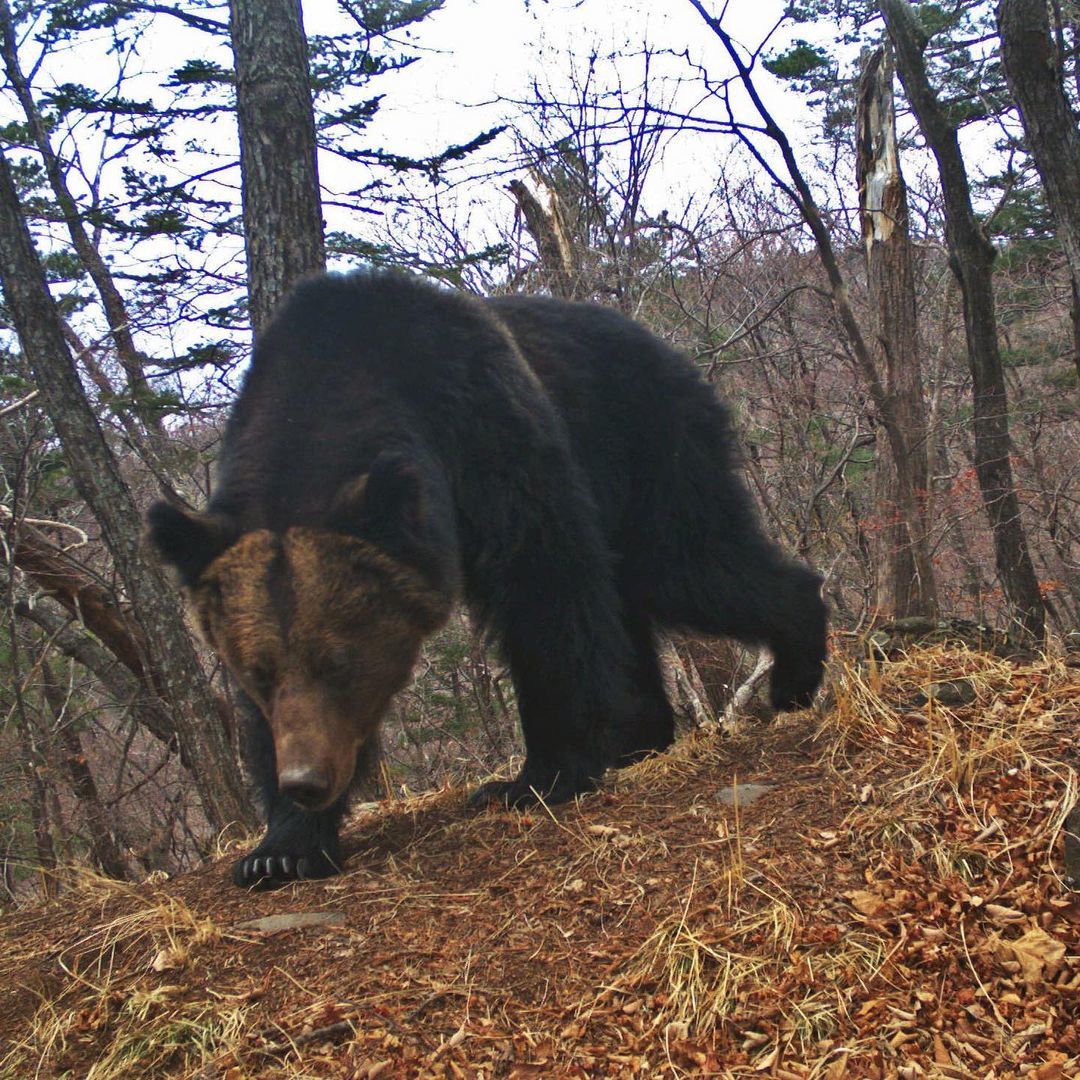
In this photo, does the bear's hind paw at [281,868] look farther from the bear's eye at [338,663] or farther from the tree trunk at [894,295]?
the tree trunk at [894,295]

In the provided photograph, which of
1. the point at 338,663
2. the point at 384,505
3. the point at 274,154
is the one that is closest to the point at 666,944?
the point at 338,663

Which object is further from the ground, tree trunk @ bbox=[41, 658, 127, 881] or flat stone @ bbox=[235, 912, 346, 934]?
flat stone @ bbox=[235, 912, 346, 934]

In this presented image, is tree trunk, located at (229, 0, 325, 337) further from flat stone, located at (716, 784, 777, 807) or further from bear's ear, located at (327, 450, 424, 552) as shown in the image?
flat stone, located at (716, 784, 777, 807)

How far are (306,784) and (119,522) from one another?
3995mm

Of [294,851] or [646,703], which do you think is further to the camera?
[646,703]

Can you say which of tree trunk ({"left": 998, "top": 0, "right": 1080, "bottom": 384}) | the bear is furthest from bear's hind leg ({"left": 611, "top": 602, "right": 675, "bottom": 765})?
tree trunk ({"left": 998, "top": 0, "right": 1080, "bottom": 384})

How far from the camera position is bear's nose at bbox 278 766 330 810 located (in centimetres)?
343

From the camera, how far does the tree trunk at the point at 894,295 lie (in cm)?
789

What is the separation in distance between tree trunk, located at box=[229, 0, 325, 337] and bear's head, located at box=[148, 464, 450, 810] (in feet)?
8.17

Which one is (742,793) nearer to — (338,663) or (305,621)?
(338,663)

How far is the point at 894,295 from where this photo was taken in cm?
812

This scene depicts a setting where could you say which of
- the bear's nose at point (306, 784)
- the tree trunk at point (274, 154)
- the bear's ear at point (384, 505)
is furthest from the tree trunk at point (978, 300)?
the bear's nose at point (306, 784)

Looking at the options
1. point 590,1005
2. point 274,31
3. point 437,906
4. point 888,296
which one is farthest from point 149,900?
point 888,296

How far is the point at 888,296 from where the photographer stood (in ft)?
26.7
